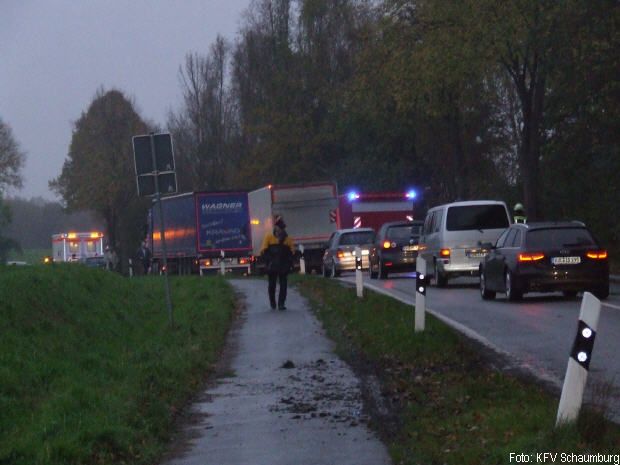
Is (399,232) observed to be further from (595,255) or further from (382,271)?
(595,255)

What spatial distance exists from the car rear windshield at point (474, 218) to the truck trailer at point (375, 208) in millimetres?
19923

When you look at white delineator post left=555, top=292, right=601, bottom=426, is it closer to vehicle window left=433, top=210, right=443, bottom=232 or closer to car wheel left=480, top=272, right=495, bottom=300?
car wheel left=480, top=272, right=495, bottom=300

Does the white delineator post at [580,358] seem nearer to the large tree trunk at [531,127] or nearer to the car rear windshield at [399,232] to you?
the car rear windshield at [399,232]

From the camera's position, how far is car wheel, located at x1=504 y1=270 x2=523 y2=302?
22641mm

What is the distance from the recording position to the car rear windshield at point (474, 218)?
28656mm

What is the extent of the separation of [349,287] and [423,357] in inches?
597

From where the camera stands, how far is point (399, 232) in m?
35.3

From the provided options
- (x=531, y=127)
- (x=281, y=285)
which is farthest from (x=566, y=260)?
(x=531, y=127)

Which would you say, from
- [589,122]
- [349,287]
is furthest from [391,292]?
[589,122]

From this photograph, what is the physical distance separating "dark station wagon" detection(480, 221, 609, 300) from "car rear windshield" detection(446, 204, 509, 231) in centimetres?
560

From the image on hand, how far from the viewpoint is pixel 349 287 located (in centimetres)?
2928

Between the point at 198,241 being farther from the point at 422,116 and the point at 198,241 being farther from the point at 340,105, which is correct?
the point at 340,105

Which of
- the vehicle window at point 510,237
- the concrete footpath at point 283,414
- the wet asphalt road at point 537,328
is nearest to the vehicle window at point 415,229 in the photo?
the wet asphalt road at point 537,328

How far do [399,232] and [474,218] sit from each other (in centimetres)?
665
